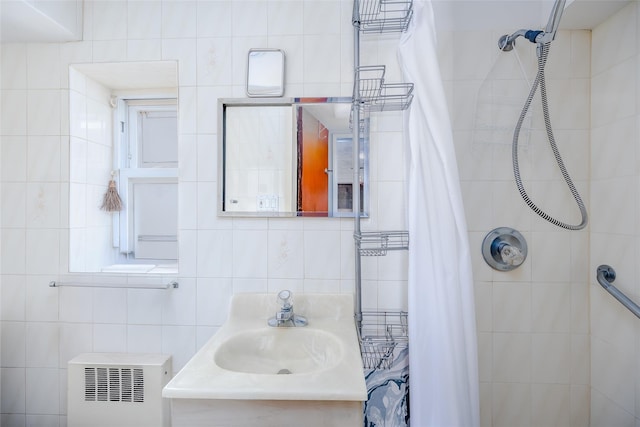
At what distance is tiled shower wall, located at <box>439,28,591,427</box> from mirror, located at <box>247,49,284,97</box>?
2.16 feet

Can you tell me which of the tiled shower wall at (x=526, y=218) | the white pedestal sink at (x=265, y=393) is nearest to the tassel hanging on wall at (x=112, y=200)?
the white pedestal sink at (x=265, y=393)

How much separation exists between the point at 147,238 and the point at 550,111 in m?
1.88

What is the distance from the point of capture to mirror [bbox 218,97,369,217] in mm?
1249

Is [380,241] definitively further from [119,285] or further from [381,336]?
[119,285]

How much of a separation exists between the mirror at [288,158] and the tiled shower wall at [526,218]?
46 cm

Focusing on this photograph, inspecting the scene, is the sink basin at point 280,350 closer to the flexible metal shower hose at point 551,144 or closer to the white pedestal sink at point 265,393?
the white pedestal sink at point 265,393

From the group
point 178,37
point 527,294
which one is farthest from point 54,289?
point 527,294

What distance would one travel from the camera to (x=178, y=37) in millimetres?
1285

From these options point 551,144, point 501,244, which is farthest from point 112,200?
point 551,144

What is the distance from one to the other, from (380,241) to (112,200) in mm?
1283

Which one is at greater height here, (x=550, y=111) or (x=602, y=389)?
(x=550, y=111)

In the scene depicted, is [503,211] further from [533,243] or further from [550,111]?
[550,111]

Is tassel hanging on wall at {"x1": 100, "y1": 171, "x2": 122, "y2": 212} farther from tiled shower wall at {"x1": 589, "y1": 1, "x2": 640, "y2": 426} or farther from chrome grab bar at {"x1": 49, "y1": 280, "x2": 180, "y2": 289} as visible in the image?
tiled shower wall at {"x1": 589, "y1": 1, "x2": 640, "y2": 426}

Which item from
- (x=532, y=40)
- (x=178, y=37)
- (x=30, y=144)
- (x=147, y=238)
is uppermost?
(x=178, y=37)
